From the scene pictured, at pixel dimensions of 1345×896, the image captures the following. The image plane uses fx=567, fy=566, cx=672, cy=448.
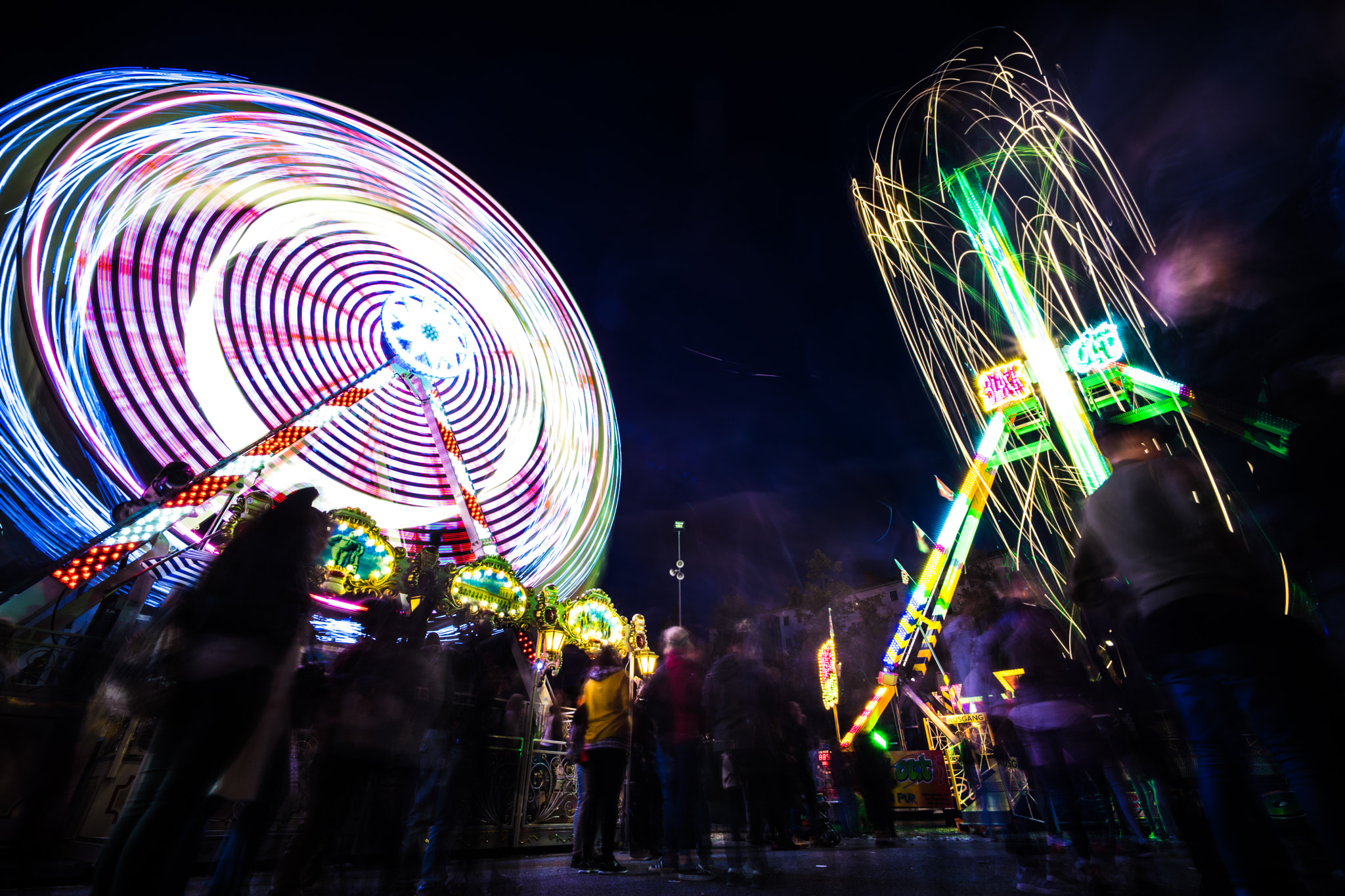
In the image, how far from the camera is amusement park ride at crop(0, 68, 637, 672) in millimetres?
7469

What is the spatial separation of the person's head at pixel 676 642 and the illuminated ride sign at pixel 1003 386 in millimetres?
20558

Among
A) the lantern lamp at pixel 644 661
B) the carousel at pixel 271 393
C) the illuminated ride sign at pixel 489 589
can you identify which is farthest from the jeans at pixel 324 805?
the lantern lamp at pixel 644 661

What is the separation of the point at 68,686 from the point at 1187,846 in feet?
26.7

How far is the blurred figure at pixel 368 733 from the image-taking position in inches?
111

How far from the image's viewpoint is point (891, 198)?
12375 mm

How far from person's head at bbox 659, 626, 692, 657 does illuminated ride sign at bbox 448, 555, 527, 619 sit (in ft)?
19.7

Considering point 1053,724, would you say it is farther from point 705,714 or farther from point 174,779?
point 174,779

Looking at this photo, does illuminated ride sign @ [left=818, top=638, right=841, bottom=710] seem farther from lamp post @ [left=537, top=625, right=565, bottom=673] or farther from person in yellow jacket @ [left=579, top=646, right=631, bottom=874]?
person in yellow jacket @ [left=579, top=646, right=631, bottom=874]

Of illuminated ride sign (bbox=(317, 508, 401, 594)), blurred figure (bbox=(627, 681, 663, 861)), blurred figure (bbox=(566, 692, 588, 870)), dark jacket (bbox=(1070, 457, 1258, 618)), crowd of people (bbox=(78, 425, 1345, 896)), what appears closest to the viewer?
crowd of people (bbox=(78, 425, 1345, 896))

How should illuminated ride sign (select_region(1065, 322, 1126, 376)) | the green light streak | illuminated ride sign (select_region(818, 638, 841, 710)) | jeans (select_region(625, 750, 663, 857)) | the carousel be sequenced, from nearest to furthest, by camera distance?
1. jeans (select_region(625, 750, 663, 857))
2. the carousel
3. the green light streak
4. illuminated ride sign (select_region(1065, 322, 1126, 376))
5. illuminated ride sign (select_region(818, 638, 841, 710))

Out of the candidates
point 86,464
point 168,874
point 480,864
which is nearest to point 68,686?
point 480,864

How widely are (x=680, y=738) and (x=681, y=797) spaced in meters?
0.60

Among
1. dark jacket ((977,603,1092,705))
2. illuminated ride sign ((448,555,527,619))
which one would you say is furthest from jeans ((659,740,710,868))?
illuminated ride sign ((448,555,527,619))

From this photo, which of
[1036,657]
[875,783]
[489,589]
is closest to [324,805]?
[1036,657]
